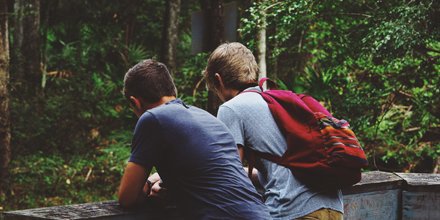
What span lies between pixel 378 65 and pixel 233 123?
24.2ft

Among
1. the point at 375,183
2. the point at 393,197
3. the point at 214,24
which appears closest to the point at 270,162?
the point at 375,183

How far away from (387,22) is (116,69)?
12565 millimetres

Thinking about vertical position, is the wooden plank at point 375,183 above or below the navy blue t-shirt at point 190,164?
below

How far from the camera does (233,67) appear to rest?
11.2 feet

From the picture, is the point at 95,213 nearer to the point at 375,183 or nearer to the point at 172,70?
the point at 375,183

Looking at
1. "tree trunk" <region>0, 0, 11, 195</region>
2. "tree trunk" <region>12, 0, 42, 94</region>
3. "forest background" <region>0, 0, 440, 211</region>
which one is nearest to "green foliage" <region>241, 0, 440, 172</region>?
"forest background" <region>0, 0, 440, 211</region>

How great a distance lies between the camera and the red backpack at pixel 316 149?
3.27 m

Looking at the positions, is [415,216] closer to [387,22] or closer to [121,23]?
[387,22]

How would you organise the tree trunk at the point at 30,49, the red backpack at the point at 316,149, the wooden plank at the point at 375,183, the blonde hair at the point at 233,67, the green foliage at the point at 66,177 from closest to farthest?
the red backpack at the point at 316,149 < the blonde hair at the point at 233,67 < the wooden plank at the point at 375,183 < the green foliage at the point at 66,177 < the tree trunk at the point at 30,49

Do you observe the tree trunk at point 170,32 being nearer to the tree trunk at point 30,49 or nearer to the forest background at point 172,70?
the forest background at point 172,70

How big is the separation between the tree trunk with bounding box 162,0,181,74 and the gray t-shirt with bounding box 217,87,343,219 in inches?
556

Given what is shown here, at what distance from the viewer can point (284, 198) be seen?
3.29 meters

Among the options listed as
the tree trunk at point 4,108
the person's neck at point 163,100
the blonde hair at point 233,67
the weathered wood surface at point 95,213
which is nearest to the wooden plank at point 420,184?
the blonde hair at point 233,67

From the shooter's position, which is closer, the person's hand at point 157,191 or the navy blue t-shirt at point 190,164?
the navy blue t-shirt at point 190,164
